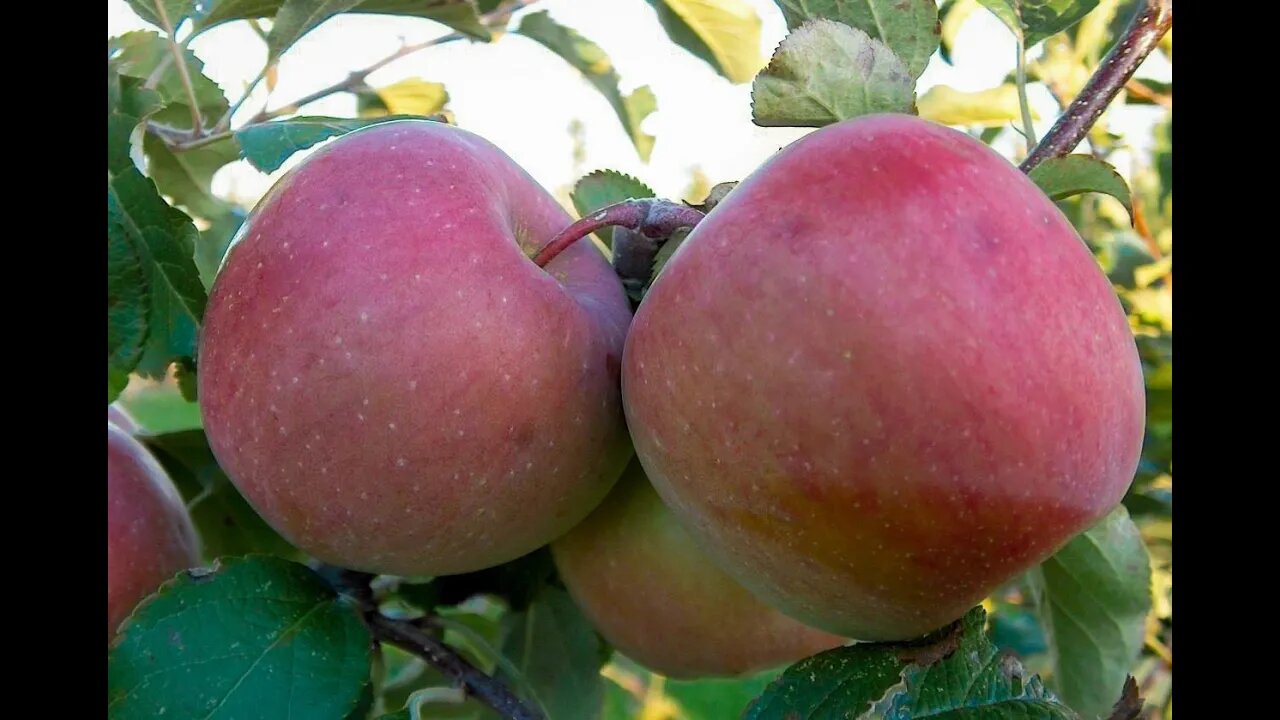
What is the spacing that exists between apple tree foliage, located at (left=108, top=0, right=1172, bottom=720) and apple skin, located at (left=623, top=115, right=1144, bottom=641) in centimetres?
9

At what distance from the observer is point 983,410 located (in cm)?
60

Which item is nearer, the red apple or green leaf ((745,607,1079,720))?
green leaf ((745,607,1079,720))

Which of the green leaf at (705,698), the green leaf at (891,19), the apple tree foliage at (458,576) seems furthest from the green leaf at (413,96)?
the green leaf at (705,698)

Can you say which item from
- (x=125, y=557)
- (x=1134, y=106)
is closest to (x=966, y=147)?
(x=125, y=557)

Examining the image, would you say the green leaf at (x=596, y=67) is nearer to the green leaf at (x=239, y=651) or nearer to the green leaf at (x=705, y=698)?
the green leaf at (x=239, y=651)

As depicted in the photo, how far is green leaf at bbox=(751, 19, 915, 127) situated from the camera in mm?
744

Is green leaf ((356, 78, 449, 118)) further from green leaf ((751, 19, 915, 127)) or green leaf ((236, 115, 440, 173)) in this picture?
green leaf ((751, 19, 915, 127))

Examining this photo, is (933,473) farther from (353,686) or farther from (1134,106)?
(1134,106)

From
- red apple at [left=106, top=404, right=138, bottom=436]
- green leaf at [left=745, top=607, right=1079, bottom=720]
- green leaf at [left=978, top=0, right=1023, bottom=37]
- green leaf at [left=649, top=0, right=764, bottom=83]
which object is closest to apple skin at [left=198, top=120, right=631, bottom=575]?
green leaf at [left=745, top=607, right=1079, bottom=720]

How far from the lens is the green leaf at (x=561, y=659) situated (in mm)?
1102

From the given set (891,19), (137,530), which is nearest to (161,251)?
(137,530)

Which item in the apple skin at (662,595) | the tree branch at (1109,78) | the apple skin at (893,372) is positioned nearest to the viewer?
the apple skin at (893,372)

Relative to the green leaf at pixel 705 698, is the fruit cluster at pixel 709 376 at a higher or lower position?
higher

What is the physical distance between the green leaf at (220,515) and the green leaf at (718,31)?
27.6 inches
